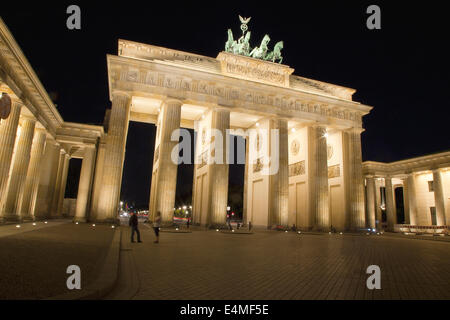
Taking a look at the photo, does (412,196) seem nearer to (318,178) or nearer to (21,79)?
(318,178)

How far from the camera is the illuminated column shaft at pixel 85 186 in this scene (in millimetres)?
28141

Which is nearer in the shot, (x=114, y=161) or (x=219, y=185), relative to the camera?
(x=114, y=161)

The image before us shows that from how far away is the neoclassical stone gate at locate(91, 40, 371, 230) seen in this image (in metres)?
26.8

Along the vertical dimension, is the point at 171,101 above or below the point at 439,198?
above

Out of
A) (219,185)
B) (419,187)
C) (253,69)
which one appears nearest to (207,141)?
(219,185)

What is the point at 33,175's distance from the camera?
90.7 feet

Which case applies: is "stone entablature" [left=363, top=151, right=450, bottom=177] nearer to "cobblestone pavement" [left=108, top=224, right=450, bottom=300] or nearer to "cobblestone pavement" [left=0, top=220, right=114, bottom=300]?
"cobblestone pavement" [left=108, top=224, right=450, bottom=300]

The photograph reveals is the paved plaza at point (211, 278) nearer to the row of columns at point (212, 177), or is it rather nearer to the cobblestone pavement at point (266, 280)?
the cobblestone pavement at point (266, 280)

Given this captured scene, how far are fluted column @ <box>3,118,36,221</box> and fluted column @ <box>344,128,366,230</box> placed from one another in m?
32.9

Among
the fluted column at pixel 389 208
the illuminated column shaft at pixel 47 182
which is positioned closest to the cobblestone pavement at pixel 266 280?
the illuminated column shaft at pixel 47 182

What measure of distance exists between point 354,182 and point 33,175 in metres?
34.3

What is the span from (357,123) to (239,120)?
48.0 feet

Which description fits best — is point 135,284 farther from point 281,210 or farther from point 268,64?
point 268,64
